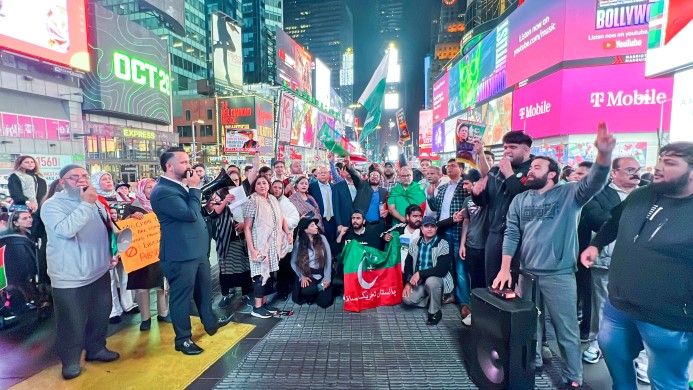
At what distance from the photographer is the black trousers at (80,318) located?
3.12 m

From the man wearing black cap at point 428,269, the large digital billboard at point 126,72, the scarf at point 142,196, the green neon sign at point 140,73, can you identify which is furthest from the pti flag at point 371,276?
the green neon sign at point 140,73

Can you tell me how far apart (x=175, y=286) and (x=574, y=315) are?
12.2ft

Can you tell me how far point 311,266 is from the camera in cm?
498

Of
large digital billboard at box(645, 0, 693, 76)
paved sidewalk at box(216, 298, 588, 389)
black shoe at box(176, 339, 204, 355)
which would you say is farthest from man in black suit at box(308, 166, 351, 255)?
large digital billboard at box(645, 0, 693, 76)

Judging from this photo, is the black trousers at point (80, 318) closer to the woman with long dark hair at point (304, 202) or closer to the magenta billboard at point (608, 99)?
the woman with long dark hair at point (304, 202)

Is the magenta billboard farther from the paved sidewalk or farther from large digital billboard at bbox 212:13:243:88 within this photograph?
large digital billboard at bbox 212:13:243:88

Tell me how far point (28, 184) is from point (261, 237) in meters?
3.96

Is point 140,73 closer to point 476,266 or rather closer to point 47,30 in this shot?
point 47,30

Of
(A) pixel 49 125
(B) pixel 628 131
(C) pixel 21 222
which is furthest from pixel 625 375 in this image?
(A) pixel 49 125

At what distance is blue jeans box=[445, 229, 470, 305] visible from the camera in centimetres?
485

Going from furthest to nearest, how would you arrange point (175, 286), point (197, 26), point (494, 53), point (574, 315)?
point (197, 26), point (494, 53), point (175, 286), point (574, 315)

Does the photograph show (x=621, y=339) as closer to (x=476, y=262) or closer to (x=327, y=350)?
(x=476, y=262)

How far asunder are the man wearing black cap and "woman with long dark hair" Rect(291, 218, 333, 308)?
1156mm

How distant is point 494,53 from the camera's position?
26188 mm
